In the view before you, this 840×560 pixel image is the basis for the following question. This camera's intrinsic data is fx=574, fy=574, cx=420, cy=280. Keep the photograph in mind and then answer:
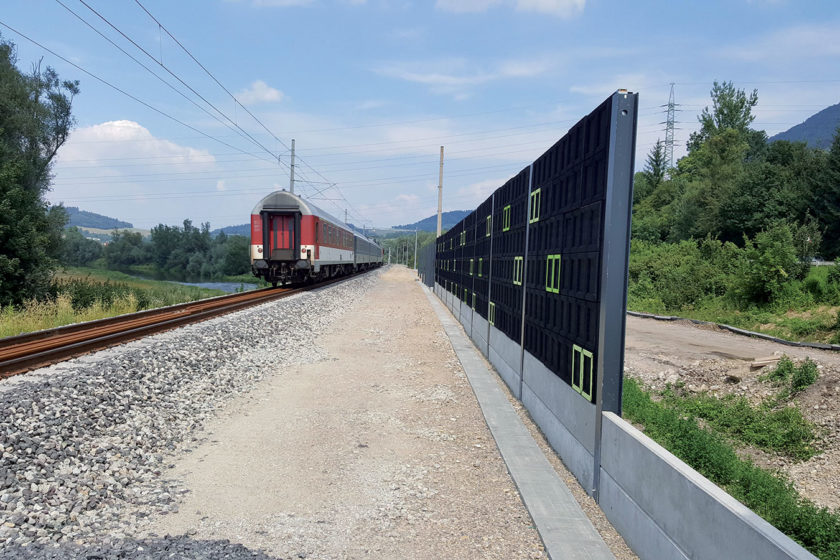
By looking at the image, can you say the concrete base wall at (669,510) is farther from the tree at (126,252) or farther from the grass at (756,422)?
the tree at (126,252)

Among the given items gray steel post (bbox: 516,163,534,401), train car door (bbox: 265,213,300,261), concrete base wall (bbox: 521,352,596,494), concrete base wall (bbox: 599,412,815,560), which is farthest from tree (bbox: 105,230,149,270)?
concrete base wall (bbox: 599,412,815,560)

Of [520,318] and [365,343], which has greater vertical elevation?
[520,318]

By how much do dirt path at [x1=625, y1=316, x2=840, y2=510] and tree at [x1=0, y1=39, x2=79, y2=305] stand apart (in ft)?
54.4

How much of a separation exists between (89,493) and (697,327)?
19317 mm

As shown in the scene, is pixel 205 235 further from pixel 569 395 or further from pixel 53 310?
pixel 569 395

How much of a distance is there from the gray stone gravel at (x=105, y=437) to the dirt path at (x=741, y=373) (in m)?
6.62

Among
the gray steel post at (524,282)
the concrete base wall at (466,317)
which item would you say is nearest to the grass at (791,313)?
the concrete base wall at (466,317)

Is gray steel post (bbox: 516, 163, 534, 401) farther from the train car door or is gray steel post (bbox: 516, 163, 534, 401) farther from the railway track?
the train car door

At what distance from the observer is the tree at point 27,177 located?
1619 centimetres

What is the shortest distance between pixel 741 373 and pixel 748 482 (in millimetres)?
5788

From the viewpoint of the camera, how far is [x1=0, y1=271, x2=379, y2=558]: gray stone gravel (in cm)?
405

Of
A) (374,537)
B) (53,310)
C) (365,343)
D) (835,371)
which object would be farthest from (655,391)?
(53,310)

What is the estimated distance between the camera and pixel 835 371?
30.8ft

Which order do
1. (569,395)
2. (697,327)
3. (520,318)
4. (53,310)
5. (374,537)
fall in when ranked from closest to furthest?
(374,537)
(569,395)
(520,318)
(53,310)
(697,327)
